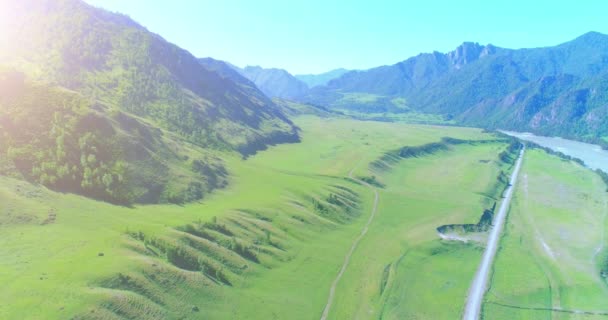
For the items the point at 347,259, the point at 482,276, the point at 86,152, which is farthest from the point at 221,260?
the point at 482,276

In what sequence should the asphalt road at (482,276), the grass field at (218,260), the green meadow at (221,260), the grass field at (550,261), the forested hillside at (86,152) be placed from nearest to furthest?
the grass field at (218,260)
the green meadow at (221,260)
the asphalt road at (482,276)
the grass field at (550,261)
the forested hillside at (86,152)

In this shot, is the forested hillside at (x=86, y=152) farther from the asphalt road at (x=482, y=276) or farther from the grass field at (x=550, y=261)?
the grass field at (x=550, y=261)

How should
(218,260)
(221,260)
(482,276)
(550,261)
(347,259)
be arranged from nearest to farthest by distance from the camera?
(218,260) < (221,260) < (482,276) < (347,259) < (550,261)

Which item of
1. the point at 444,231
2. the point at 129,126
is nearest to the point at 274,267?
the point at 444,231

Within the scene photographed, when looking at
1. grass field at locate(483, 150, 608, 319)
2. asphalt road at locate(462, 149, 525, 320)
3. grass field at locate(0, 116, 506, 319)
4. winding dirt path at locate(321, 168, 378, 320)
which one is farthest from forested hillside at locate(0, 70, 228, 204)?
grass field at locate(483, 150, 608, 319)

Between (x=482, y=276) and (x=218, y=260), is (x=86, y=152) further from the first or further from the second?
(x=482, y=276)

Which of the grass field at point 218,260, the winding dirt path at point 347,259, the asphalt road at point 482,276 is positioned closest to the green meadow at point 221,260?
the grass field at point 218,260
